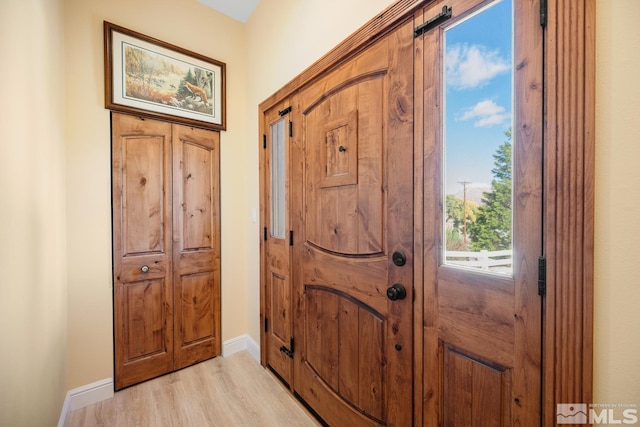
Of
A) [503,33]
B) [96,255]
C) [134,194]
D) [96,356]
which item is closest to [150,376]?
[96,356]

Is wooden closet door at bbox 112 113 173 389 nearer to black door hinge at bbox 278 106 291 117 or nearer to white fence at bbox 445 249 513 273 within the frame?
black door hinge at bbox 278 106 291 117

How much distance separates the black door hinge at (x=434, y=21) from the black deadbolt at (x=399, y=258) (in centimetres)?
93

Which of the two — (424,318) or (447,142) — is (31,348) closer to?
(424,318)

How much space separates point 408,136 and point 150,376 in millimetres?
2561

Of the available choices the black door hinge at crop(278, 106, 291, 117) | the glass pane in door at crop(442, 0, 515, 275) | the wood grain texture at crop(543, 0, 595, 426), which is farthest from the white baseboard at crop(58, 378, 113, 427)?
the wood grain texture at crop(543, 0, 595, 426)

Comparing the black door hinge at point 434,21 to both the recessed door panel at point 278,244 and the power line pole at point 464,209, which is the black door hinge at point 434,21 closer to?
Answer: the power line pole at point 464,209

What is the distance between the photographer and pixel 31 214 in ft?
3.78

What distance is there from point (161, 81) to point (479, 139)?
7.60ft

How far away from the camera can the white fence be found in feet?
2.80

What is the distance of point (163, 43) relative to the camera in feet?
6.68

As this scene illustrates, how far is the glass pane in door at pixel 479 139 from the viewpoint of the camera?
0.86 m

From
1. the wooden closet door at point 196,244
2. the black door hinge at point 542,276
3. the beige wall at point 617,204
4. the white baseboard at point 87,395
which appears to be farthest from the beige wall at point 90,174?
the beige wall at point 617,204

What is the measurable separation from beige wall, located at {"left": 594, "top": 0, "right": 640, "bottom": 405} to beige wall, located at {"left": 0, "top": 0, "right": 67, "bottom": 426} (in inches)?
73.4

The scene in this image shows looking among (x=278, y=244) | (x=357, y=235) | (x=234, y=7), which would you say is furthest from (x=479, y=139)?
(x=234, y=7)
